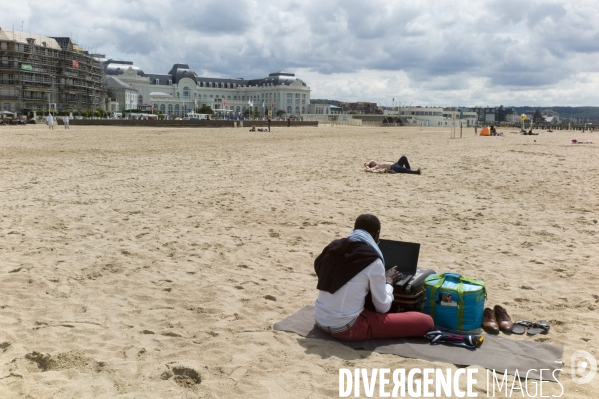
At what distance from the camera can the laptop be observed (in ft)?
17.0

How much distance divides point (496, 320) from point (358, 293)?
148 centimetres

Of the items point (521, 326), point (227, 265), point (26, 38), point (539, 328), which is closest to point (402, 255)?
point (521, 326)

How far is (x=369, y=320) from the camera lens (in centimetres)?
448

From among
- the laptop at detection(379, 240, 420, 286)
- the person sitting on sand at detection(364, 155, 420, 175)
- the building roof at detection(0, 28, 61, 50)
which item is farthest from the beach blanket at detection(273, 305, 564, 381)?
the building roof at detection(0, 28, 61, 50)

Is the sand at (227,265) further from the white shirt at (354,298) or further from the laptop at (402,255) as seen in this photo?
the laptop at (402,255)

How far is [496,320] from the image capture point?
16.1 feet

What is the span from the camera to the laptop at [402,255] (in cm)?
519

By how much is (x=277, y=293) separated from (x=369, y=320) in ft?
4.97

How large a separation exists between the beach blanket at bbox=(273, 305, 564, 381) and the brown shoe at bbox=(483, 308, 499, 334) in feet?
0.39

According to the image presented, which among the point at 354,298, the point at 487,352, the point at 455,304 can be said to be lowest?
the point at 487,352

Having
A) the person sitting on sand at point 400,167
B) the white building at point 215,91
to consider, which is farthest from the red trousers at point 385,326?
the white building at point 215,91

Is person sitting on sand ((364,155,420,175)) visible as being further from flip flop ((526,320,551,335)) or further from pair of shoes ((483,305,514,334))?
flip flop ((526,320,551,335))

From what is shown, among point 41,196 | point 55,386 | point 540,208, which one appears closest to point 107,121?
point 41,196

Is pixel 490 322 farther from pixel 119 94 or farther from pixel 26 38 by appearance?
pixel 119 94
